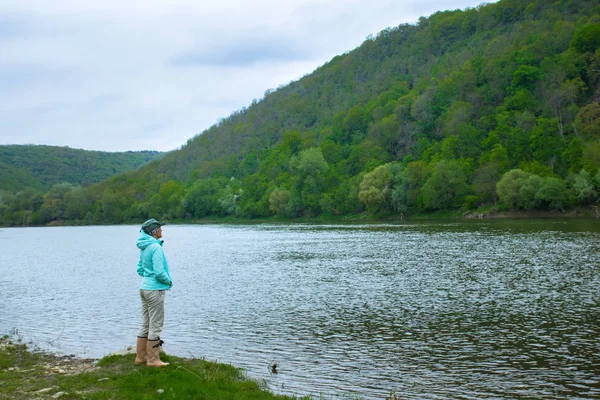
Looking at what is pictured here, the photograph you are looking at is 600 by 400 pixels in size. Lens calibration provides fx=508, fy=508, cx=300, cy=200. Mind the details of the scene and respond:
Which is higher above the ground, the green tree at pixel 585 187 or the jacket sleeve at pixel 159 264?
the green tree at pixel 585 187

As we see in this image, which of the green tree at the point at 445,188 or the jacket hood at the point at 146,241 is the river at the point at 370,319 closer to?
the jacket hood at the point at 146,241

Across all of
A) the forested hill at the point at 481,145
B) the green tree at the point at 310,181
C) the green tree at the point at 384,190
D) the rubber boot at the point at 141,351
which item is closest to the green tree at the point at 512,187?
the forested hill at the point at 481,145

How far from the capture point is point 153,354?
520 inches

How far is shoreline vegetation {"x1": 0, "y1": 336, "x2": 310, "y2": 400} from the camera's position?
11.2 m

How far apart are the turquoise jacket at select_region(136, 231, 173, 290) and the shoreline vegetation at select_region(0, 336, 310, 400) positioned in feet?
7.09

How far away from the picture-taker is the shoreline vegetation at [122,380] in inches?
442

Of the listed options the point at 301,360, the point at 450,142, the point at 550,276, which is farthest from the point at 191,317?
the point at 450,142

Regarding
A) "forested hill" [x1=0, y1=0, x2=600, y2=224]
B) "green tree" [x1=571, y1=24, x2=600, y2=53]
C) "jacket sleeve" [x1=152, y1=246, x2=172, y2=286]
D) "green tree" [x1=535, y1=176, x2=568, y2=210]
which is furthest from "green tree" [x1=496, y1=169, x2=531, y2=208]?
"jacket sleeve" [x1=152, y1=246, x2=172, y2=286]

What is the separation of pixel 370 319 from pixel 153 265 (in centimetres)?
1101

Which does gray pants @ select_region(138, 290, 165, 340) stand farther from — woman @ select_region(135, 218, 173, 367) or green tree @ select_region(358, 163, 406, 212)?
green tree @ select_region(358, 163, 406, 212)

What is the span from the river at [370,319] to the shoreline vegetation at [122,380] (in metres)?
1.27

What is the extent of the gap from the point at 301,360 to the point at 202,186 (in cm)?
18797

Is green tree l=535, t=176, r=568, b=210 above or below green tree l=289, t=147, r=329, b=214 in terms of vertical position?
below

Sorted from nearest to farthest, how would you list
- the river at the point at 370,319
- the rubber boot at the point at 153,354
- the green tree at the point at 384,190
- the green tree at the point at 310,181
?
the rubber boot at the point at 153,354
the river at the point at 370,319
the green tree at the point at 384,190
the green tree at the point at 310,181
